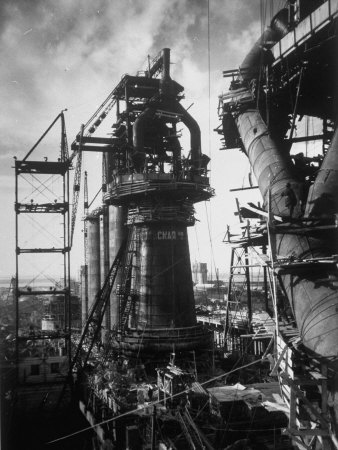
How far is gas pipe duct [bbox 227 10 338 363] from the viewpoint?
1148 centimetres

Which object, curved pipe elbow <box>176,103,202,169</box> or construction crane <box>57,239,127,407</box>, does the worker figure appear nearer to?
curved pipe elbow <box>176,103,202,169</box>

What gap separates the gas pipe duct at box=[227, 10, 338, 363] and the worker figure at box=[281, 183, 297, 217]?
267 millimetres

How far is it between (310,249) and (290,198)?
1814mm

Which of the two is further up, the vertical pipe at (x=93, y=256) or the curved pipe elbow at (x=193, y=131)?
the curved pipe elbow at (x=193, y=131)

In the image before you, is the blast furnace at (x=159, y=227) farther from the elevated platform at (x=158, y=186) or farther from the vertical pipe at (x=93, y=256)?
the vertical pipe at (x=93, y=256)

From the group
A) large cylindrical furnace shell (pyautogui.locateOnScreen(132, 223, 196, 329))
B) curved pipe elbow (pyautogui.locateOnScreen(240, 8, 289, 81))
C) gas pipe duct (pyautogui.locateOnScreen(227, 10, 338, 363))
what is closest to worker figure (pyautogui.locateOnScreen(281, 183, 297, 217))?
gas pipe duct (pyautogui.locateOnScreen(227, 10, 338, 363))

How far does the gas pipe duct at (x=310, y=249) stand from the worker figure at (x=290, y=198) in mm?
267

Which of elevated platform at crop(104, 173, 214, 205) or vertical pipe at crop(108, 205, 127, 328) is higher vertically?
elevated platform at crop(104, 173, 214, 205)

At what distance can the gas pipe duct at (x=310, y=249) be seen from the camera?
1148cm

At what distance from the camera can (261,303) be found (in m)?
85.8

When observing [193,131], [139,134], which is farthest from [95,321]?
[193,131]

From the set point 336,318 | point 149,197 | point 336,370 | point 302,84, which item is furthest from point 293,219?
point 149,197

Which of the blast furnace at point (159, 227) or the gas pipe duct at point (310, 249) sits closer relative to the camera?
the gas pipe duct at point (310, 249)

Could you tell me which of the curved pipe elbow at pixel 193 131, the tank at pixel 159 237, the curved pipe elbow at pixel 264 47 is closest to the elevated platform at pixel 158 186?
the tank at pixel 159 237
